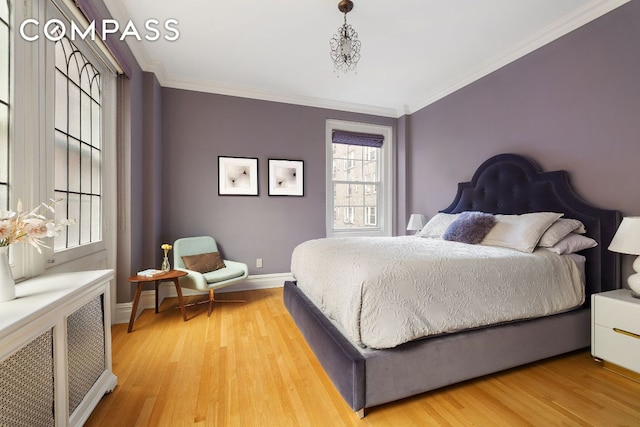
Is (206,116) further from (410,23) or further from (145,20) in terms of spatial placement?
(410,23)

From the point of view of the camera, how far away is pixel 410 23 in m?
2.33

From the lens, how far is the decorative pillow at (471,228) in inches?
96.7

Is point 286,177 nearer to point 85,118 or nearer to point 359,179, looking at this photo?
point 359,179

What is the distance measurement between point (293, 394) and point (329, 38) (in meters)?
2.84

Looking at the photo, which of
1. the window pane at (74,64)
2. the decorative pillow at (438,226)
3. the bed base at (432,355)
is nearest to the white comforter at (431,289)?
the bed base at (432,355)

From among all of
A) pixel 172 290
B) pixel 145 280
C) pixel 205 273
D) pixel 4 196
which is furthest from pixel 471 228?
pixel 172 290

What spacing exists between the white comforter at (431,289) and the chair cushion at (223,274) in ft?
3.99

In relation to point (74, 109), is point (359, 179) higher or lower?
lower

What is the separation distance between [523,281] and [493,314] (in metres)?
0.34

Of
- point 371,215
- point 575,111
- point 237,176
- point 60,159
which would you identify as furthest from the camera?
point 371,215

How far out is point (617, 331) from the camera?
5.66ft

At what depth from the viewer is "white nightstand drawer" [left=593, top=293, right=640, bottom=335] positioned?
1.65 metres

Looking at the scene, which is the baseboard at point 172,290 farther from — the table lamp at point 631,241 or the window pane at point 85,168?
the table lamp at point 631,241

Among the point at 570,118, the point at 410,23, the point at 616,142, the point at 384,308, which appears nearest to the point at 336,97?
the point at 410,23
